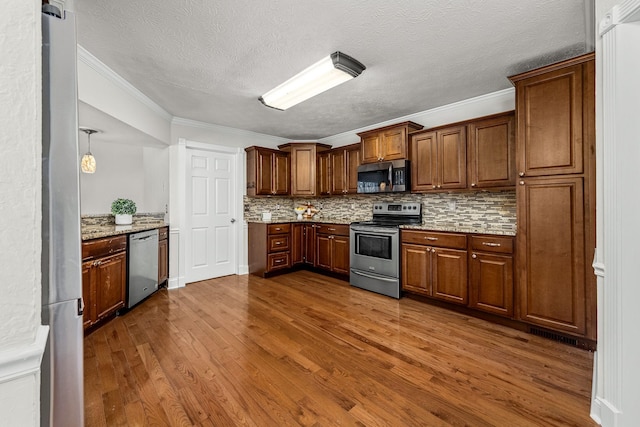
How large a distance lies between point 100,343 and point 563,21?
4.35 m

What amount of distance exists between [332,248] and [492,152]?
100.0 inches

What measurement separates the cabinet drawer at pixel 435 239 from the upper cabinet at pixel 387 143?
3.49 feet

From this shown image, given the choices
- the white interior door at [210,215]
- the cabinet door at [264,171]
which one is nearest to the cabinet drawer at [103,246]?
the white interior door at [210,215]

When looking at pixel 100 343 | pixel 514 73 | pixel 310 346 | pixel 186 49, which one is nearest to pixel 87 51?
pixel 186 49

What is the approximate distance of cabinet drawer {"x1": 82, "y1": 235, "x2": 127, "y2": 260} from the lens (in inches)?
94.3

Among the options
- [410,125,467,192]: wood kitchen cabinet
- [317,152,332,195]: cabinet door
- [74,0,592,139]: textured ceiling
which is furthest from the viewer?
[317,152,332,195]: cabinet door

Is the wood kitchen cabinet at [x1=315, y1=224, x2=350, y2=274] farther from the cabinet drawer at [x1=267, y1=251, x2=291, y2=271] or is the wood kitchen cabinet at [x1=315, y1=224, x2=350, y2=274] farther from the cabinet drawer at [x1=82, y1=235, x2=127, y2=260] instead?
the cabinet drawer at [x1=82, y1=235, x2=127, y2=260]

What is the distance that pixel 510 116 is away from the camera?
2824mm

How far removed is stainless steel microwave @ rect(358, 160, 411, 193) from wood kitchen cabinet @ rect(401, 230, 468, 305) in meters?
0.67

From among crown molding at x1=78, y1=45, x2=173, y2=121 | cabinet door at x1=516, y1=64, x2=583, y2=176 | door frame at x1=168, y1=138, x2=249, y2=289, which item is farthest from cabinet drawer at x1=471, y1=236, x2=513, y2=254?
crown molding at x1=78, y1=45, x2=173, y2=121

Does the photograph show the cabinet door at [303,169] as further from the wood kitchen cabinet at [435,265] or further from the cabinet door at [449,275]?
the cabinet door at [449,275]
